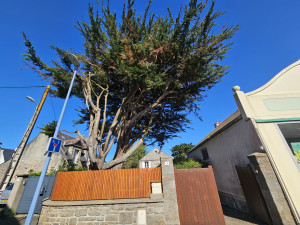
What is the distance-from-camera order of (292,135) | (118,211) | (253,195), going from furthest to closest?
(292,135) → (253,195) → (118,211)

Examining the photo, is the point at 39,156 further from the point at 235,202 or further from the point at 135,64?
the point at 235,202

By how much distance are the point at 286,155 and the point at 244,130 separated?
1.84 m

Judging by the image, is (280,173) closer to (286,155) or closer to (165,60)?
(286,155)

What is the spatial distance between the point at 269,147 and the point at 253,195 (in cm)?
254

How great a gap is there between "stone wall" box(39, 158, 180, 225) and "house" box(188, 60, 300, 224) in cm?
398

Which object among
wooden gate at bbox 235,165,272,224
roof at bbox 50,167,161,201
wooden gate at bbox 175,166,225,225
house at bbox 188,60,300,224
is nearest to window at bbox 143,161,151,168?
house at bbox 188,60,300,224

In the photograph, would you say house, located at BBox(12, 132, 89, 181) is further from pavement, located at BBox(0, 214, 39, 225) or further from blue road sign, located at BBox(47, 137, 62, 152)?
blue road sign, located at BBox(47, 137, 62, 152)

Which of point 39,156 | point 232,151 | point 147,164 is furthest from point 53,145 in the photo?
point 147,164

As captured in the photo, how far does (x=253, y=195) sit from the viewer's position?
6238mm

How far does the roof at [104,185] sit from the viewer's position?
5.25 m

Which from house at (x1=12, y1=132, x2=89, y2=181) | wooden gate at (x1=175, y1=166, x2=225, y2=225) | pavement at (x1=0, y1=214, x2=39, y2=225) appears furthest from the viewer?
house at (x1=12, y1=132, x2=89, y2=181)

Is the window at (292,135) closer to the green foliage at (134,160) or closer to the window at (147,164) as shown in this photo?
the window at (147,164)

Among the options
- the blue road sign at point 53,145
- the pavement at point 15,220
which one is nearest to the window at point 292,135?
the blue road sign at point 53,145

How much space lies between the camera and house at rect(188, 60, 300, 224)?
509 centimetres
